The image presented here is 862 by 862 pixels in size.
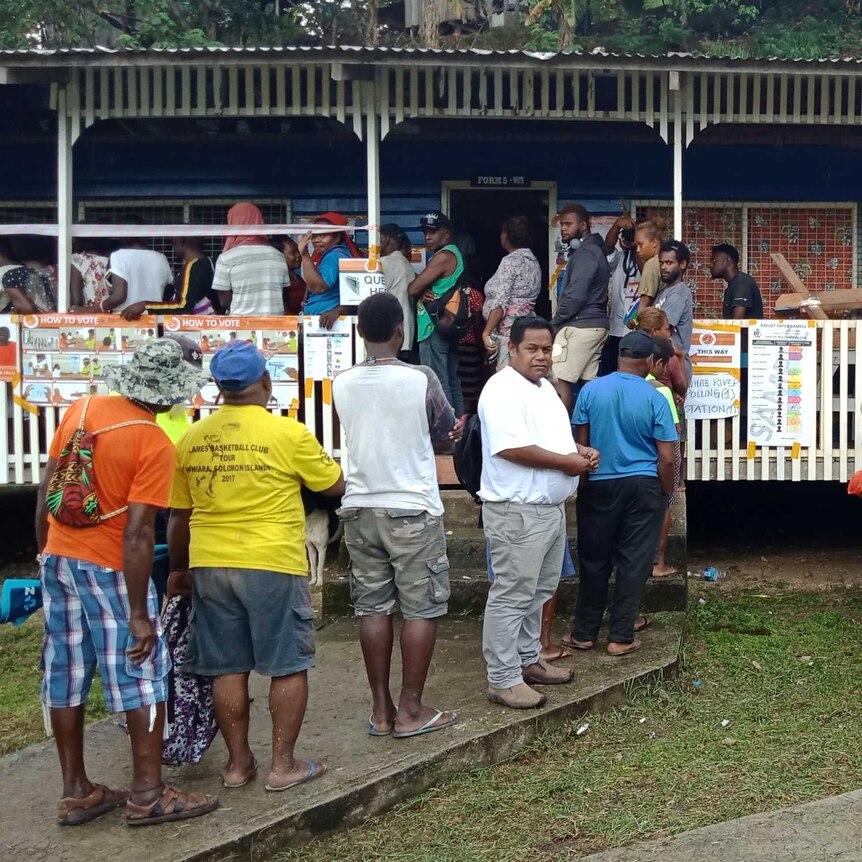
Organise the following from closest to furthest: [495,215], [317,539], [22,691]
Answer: [22,691], [317,539], [495,215]

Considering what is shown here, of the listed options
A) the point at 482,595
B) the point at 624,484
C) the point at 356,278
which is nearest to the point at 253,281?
the point at 356,278

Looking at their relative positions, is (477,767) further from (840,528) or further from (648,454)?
(840,528)

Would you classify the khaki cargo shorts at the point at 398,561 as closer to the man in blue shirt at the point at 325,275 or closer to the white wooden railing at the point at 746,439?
the white wooden railing at the point at 746,439

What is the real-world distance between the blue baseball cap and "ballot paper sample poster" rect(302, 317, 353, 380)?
392cm

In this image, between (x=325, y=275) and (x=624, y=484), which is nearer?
(x=624, y=484)

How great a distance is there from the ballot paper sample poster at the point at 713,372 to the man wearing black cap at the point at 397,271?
7.02 feet

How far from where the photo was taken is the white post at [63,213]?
826 centimetres

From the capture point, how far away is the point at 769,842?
3.84 metres

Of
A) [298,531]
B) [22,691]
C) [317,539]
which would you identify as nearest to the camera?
[298,531]

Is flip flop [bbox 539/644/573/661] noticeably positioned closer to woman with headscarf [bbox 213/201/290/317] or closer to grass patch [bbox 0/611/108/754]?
grass patch [bbox 0/611/108/754]

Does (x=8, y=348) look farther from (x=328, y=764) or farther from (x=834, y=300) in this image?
(x=834, y=300)

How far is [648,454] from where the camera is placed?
5.55m

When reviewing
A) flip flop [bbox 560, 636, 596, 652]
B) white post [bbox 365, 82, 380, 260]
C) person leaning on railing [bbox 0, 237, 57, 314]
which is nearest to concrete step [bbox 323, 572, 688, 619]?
flip flop [bbox 560, 636, 596, 652]

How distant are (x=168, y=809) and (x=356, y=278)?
482 centimetres
